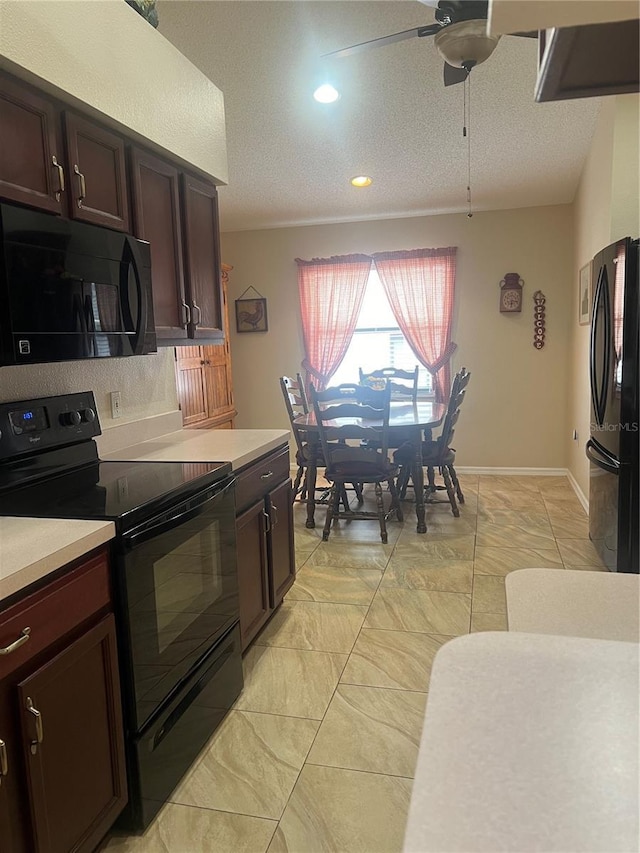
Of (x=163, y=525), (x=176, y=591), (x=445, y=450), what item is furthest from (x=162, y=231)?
(x=445, y=450)

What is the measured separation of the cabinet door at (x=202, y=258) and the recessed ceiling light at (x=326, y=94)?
831mm

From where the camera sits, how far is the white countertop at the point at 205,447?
2.40 metres

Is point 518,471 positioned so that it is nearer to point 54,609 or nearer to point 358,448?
point 358,448

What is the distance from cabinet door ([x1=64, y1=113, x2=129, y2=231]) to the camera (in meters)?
1.94

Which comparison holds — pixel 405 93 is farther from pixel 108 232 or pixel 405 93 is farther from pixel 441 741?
pixel 441 741

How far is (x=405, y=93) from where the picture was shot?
10.8 ft

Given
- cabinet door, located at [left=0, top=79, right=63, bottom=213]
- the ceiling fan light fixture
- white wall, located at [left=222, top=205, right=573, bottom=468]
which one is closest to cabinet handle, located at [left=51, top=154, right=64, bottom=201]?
cabinet door, located at [left=0, top=79, right=63, bottom=213]

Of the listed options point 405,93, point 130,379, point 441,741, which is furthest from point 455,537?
point 441,741

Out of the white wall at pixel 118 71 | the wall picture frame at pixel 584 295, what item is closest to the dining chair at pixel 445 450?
the wall picture frame at pixel 584 295

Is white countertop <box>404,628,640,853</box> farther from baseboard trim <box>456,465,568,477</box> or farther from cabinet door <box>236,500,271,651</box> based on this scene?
baseboard trim <box>456,465,568,477</box>

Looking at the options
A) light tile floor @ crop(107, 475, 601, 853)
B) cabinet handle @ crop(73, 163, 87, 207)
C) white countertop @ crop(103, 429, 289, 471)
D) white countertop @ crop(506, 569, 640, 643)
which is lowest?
light tile floor @ crop(107, 475, 601, 853)

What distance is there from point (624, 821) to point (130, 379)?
100 inches

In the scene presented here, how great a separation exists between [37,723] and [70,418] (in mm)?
1166

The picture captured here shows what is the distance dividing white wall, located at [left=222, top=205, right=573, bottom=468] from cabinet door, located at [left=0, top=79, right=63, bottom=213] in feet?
15.0
